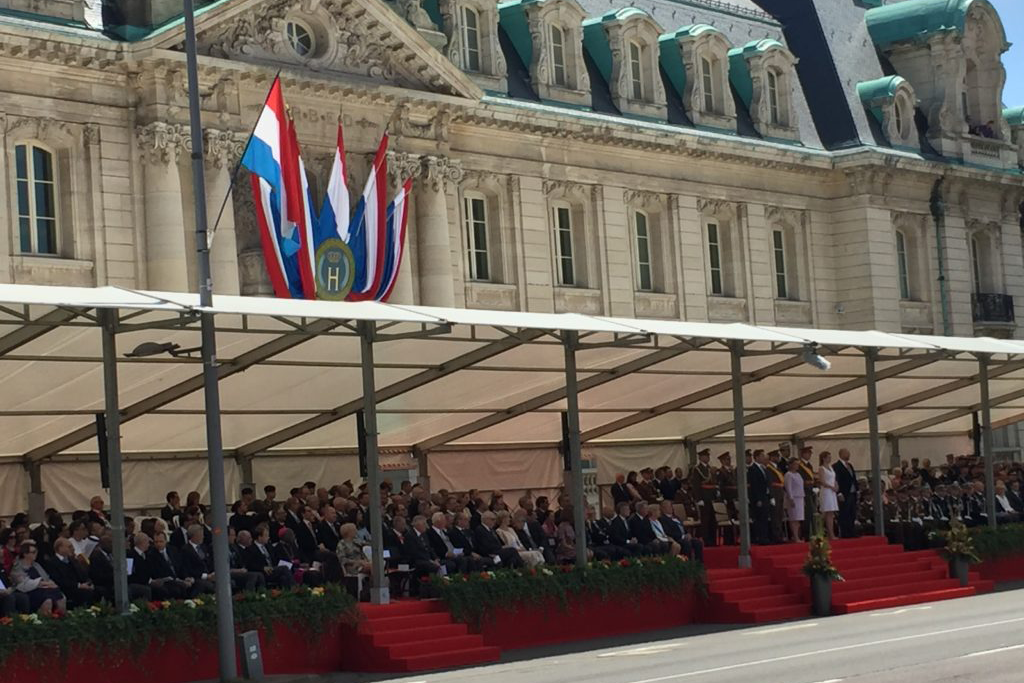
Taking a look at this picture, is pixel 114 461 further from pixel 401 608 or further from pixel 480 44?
pixel 480 44

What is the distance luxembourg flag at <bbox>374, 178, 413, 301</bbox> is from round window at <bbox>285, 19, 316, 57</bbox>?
11.4 feet

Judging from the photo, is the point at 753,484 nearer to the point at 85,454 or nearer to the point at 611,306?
the point at 85,454

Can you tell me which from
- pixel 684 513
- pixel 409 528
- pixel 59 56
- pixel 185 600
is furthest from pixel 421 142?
pixel 185 600

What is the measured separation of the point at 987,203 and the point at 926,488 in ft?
80.7

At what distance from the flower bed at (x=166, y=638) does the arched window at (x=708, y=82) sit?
3072cm

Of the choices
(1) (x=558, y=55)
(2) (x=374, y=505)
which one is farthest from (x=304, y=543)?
(1) (x=558, y=55)

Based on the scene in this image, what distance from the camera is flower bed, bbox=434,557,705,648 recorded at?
26.7 metres

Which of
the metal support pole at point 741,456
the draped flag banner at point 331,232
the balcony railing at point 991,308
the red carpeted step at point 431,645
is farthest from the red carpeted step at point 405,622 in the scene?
the balcony railing at point 991,308

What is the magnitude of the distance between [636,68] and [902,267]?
454 inches

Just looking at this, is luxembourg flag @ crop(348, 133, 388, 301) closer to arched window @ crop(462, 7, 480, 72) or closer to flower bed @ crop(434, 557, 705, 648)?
arched window @ crop(462, 7, 480, 72)

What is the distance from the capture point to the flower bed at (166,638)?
848 inches

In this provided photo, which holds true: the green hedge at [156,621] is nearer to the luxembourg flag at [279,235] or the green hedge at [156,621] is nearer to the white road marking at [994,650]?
the white road marking at [994,650]

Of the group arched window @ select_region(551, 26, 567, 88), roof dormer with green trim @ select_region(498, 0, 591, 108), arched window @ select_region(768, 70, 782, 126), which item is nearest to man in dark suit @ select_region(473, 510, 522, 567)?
roof dormer with green trim @ select_region(498, 0, 591, 108)

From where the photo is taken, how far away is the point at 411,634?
25250 millimetres
